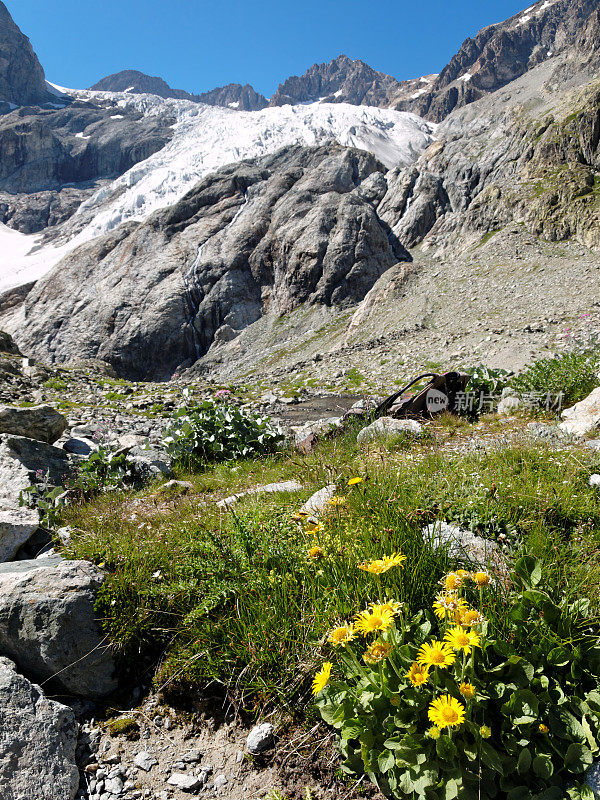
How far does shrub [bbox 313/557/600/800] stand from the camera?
1875 mm

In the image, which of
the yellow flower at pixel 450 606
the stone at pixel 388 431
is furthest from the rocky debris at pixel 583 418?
the yellow flower at pixel 450 606

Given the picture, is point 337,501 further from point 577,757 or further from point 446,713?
point 577,757

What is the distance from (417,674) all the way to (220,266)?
7773cm

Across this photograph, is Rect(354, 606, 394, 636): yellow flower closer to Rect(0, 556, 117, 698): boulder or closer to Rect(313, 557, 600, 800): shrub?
Rect(313, 557, 600, 800): shrub

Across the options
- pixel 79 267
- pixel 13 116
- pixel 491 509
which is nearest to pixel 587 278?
pixel 491 509

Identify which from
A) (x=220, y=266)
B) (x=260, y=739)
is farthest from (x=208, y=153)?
(x=260, y=739)

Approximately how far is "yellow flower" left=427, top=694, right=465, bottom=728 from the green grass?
71cm

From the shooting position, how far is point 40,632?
3.14 metres

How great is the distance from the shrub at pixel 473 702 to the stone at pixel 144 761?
3.87 feet

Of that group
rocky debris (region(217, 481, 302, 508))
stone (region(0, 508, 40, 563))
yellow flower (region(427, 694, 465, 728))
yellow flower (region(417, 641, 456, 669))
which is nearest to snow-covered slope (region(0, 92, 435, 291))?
rocky debris (region(217, 481, 302, 508))

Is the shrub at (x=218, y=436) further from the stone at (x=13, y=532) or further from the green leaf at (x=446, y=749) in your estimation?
the green leaf at (x=446, y=749)

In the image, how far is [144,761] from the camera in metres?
2.59

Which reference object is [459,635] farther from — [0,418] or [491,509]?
[0,418]

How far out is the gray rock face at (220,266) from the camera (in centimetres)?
6781
